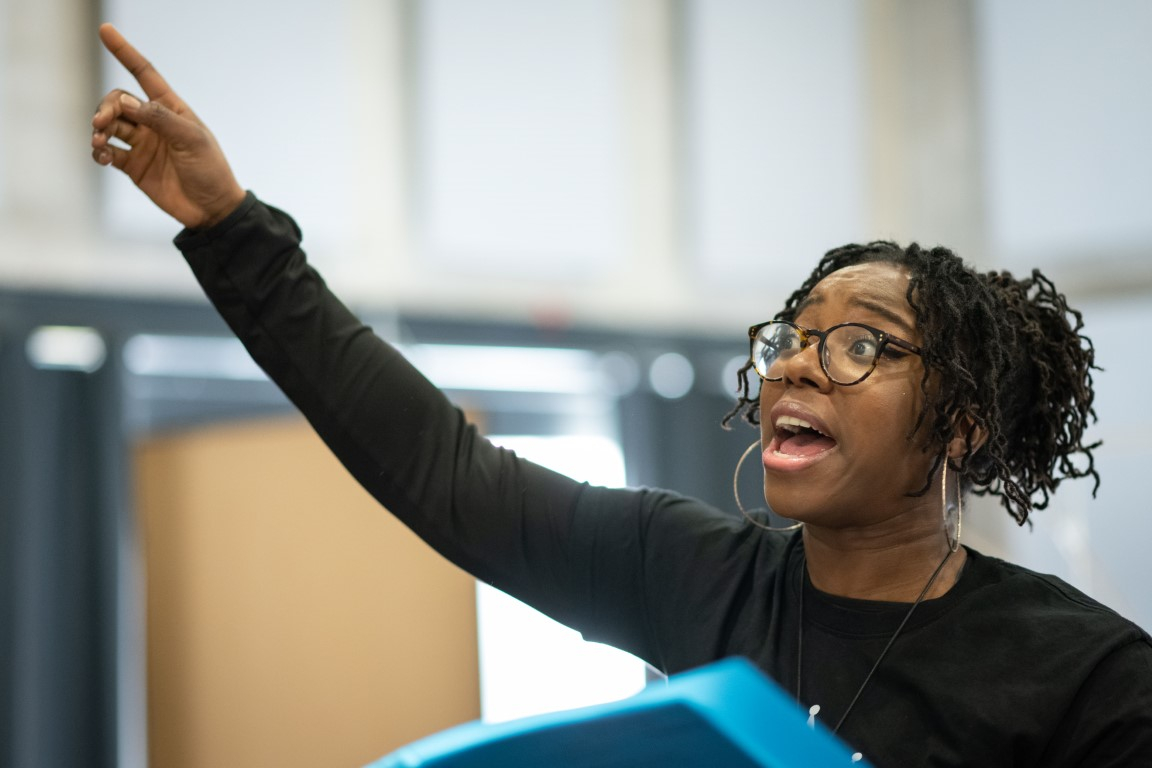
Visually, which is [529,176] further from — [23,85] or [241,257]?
[241,257]

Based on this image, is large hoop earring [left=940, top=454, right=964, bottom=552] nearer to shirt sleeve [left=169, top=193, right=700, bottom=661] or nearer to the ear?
the ear

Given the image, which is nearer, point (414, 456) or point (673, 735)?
point (673, 735)

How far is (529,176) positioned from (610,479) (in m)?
1.07

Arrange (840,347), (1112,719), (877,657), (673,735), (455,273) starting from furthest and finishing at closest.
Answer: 1. (455,273)
2. (840,347)
3. (877,657)
4. (1112,719)
5. (673,735)

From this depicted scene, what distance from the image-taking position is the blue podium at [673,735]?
71 centimetres

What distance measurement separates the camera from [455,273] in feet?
13.6

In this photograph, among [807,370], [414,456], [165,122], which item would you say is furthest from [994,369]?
[165,122]

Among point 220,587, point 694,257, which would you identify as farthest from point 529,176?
point 220,587

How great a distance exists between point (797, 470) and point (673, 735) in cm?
56

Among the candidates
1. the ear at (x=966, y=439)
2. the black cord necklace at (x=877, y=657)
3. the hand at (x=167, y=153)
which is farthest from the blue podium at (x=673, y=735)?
the hand at (x=167, y=153)


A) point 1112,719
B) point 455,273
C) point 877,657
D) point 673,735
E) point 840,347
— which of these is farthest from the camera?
point 455,273

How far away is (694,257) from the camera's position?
4574 mm

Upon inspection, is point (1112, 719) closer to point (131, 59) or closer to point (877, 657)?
point (877, 657)

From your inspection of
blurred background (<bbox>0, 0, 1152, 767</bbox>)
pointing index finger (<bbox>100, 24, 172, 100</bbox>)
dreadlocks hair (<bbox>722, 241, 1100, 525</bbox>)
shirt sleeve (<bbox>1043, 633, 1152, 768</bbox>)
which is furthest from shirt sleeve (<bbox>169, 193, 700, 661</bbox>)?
blurred background (<bbox>0, 0, 1152, 767</bbox>)
